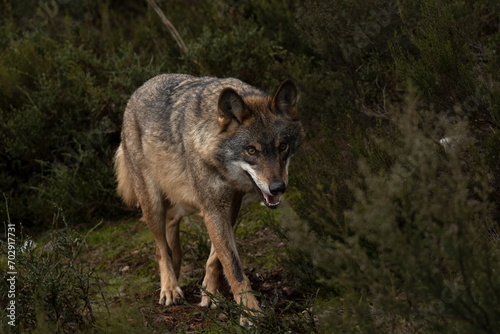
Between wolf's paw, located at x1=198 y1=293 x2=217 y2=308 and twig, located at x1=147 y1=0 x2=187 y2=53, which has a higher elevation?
twig, located at x1=147 y1=0 x2=187 y2=53

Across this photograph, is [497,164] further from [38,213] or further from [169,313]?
[38,213]

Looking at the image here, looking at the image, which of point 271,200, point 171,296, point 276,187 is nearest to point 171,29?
point 171,296

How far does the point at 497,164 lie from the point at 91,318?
3169mm

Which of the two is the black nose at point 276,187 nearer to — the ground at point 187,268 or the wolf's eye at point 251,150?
the wolf's eye at point 251,150

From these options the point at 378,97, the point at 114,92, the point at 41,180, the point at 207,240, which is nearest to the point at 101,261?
the point at 207,240

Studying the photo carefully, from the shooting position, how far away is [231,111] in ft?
14.1

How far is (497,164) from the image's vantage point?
4137 mm

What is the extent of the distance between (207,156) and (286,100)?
0.78 metres

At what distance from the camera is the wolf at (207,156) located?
422 cm

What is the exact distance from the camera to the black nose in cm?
395

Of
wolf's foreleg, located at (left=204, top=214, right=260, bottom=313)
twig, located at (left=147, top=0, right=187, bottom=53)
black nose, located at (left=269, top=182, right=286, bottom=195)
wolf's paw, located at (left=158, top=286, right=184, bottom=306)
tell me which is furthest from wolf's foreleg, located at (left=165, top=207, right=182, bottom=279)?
twig, located at (left=147, top=0, right=187, bottom=53)

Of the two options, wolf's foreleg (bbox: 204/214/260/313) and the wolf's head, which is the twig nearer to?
the wolf's head

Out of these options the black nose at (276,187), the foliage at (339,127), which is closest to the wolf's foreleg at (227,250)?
the foliage at (339,127)

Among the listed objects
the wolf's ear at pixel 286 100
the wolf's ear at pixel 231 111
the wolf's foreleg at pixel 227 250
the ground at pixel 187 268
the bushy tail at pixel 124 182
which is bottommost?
the ground at pixel 187 268
